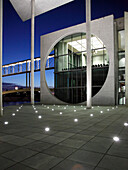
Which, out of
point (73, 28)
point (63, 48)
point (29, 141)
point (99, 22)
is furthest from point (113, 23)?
point (29, 141)

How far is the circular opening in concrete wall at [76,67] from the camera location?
52.1 feet

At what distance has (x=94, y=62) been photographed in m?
16.5

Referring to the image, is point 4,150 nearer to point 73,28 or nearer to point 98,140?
point 98,140

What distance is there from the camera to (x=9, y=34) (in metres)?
53.8

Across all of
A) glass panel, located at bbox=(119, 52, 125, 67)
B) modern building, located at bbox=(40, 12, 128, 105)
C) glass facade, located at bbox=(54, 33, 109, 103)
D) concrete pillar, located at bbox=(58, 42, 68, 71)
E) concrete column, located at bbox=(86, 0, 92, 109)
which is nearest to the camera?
concrete column, located at bbox=(86, 0, 92, 109)

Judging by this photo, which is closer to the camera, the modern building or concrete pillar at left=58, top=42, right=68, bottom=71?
the modern building

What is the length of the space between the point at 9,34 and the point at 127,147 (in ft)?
193

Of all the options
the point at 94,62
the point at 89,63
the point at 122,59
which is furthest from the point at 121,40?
the point at 89,63

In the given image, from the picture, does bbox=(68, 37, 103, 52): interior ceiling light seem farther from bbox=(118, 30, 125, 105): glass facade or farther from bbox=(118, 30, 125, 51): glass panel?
bbox=(118, 30, 125, 105): glass facade

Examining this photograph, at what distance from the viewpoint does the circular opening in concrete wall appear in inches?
625

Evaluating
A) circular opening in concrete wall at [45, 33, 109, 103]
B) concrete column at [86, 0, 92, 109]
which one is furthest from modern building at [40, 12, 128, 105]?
concrete column at [86, 0, 92, 109]

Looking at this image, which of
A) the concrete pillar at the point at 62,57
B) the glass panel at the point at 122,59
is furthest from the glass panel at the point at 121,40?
the concrete pillar at the point at 62,57

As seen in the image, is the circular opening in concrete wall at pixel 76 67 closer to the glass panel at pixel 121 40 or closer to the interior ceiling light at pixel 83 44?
the interior ceiling light at pixel 83 44

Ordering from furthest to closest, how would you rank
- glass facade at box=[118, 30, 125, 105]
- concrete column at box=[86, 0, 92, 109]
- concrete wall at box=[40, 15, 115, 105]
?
glass facade at box=[118, 30, 125, 105], concrete wall at box=[40, 15, 115, 105], concrete column at box=[86, 0, 92, 109]
